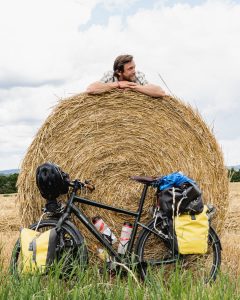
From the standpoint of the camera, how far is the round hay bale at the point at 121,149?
20.6 ft

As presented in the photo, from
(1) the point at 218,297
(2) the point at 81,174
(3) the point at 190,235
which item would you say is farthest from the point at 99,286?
(2) the point at 81,174

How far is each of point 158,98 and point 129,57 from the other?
554mm

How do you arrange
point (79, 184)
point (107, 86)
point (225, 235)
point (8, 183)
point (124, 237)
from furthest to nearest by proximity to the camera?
point (8, 183) → point (225, 235) → point (107, 86) → point (124, 237) → point (79, 184)

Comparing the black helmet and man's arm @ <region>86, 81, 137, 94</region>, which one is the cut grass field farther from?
man's arm @ <region>86, 81, 137, 94</region>

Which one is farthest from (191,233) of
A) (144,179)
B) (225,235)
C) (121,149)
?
(225,235)

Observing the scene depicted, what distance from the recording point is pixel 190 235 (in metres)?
5.67

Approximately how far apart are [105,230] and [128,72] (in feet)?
5.75

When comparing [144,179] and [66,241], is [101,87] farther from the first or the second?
[66,241]

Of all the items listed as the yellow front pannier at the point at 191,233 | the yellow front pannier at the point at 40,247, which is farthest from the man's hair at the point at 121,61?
the yellow front pannier at the point at 40,247

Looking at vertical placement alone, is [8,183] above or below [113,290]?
below

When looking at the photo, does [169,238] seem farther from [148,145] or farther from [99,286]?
[99,286]

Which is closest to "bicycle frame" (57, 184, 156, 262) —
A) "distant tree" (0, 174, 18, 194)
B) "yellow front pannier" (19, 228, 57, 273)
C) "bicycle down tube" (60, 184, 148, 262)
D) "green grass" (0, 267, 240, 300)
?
"bicycle down tube" (60, 184, 148, 262)

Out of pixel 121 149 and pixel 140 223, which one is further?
pixel 121 149

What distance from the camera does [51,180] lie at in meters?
5.65
